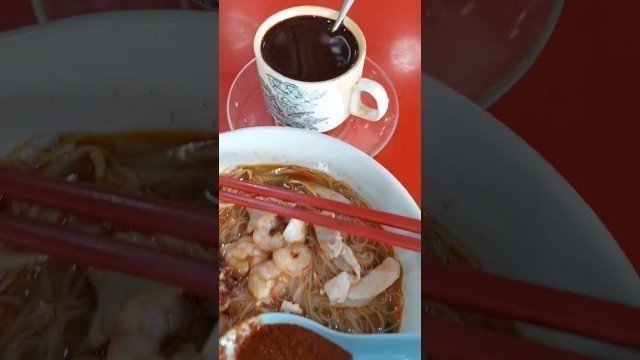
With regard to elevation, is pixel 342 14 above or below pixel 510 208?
above

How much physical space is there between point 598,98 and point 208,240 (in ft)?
1.30

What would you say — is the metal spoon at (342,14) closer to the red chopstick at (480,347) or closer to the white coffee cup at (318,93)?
the white coffee cup at (318,93)

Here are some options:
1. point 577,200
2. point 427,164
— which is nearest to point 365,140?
point 427,164

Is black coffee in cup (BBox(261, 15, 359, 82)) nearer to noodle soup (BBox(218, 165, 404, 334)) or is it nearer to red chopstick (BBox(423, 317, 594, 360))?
noodle soup (BBox(218, 165, 404, 334))

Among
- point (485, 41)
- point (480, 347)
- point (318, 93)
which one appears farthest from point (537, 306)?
point (485, 41)

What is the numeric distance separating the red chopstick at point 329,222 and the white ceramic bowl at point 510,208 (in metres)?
0.09

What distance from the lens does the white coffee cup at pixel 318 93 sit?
569 millimetres

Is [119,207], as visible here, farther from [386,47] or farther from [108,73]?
[386,47]

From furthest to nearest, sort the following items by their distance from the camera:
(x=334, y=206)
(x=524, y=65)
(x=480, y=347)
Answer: (x=524, y=65) → (x=334, y=206) → (x=480, y=347)

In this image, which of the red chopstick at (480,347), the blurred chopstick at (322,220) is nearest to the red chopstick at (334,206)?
the blurred chopstick at (322,220)

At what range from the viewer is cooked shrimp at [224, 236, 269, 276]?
52 cm

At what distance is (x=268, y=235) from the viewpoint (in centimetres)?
52

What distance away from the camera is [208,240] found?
16.6 inches

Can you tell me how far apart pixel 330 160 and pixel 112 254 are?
229 millimetres
